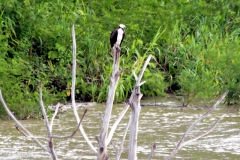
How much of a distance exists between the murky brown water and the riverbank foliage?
366mm

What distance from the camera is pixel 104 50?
7258mm

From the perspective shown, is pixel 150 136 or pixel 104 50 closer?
pixel 150 136

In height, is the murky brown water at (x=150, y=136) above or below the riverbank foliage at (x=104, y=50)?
below

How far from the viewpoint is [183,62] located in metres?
7.54

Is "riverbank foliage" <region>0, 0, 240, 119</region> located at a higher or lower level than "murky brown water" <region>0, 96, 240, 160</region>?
higher

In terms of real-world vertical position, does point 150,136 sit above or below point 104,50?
below

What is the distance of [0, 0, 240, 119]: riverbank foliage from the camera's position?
649 cm

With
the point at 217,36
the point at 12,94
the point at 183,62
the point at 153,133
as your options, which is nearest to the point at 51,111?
the point at 12,94

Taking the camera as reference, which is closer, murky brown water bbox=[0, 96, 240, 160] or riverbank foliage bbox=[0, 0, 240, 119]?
murky brown water bbox=[0, 96, 240, 160]

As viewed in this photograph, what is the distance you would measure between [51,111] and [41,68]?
89cm

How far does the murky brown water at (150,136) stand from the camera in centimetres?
463

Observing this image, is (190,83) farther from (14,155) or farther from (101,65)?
(14,155)

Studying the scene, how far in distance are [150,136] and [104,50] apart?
2236 mm

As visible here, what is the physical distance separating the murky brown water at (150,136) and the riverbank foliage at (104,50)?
1.20 feet
